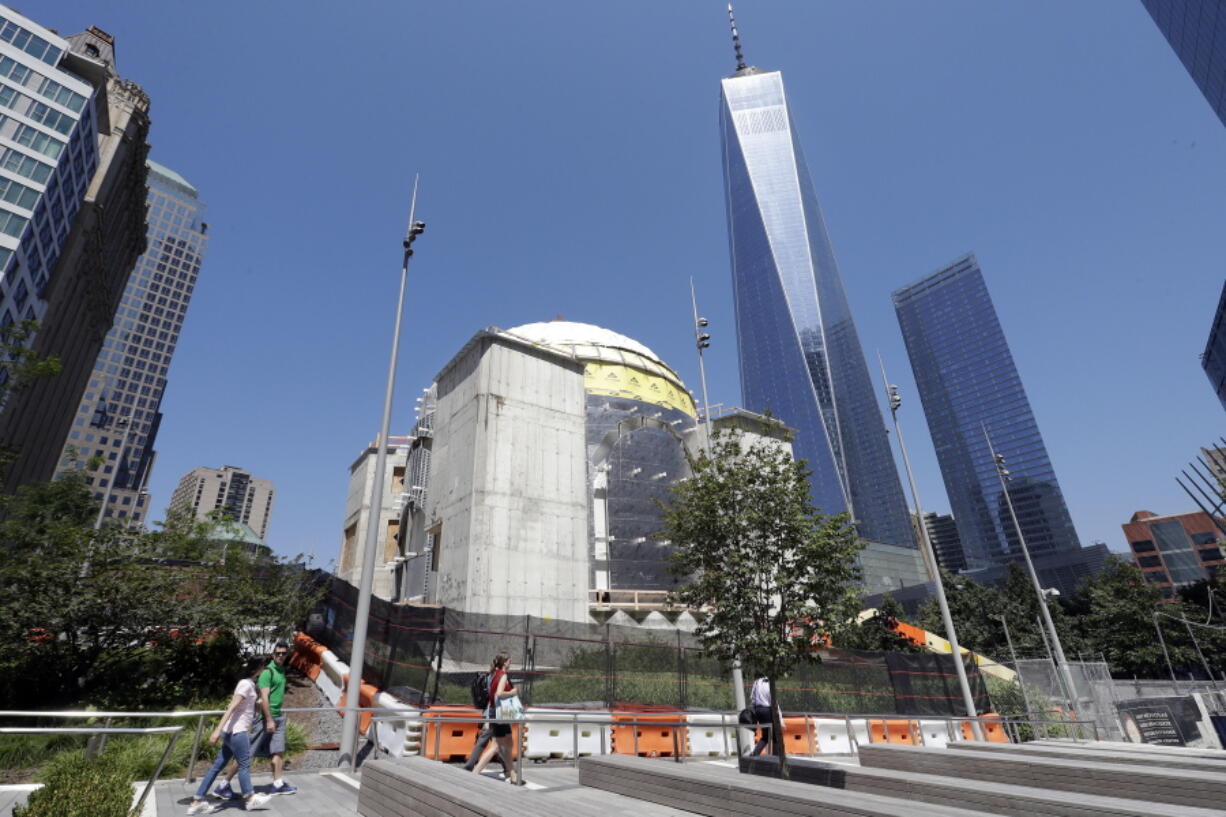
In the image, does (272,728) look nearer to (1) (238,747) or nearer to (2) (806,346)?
(1) (238,747)

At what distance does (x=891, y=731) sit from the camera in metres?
16.5

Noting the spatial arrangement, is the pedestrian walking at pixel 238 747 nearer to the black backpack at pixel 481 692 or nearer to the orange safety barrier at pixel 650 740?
the black backpack at pixel 481 692

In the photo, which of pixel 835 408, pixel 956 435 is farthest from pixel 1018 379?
pixel 835 408

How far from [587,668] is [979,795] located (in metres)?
10.2

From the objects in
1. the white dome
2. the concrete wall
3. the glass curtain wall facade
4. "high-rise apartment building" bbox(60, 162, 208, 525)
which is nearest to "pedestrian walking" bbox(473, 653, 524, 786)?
the concrete wall

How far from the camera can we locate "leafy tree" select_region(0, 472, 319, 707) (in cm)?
1270

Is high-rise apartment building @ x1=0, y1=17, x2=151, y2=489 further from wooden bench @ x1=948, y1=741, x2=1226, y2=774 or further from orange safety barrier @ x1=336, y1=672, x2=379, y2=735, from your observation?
wooden bench @ x1=948, y1=741, x2=1226, y2=774

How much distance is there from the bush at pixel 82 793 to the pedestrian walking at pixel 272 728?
2.78m

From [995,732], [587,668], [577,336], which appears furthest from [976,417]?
[587,668]

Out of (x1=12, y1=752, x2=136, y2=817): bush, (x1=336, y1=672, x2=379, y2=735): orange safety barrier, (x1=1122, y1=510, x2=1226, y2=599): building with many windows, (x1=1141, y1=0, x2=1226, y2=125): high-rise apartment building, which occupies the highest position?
(x1=1141, y1=0, x2=1226, y2=125): high-rise apartment building

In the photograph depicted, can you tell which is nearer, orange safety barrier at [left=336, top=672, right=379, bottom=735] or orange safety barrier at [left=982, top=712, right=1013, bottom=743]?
orange safety barrier at [left=336, top=672, right=379, bottom=735]

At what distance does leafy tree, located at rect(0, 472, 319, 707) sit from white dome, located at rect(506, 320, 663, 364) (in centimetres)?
2660

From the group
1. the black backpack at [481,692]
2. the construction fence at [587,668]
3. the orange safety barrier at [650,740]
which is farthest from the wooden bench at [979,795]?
the black backpack at [481,692]

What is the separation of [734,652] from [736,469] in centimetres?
348
